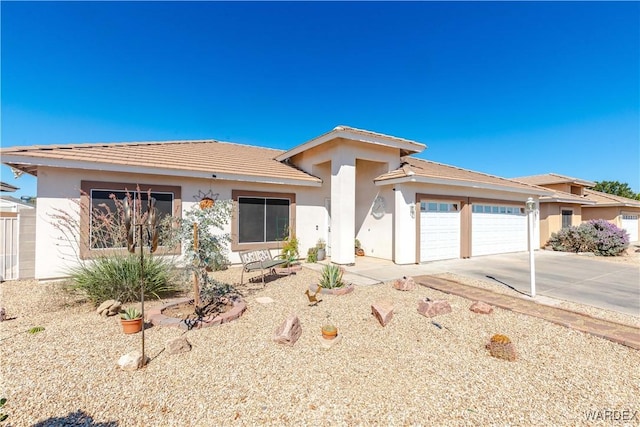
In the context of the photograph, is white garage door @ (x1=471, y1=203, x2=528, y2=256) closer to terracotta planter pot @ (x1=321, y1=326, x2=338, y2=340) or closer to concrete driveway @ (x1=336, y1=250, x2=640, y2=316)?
concrete driveway @ (x1=336, y1=250, x2=640, y2=316)

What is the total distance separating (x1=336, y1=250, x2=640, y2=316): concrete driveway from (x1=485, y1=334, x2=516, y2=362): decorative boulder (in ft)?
13.4

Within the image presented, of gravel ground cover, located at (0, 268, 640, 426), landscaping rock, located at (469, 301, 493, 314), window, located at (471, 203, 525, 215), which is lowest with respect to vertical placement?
gravel ground cover, located at (0, 268, 640, 426)

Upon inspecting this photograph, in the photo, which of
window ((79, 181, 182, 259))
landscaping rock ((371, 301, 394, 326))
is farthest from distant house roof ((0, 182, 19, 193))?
landscaping rock ((371, 301, 394, 326))

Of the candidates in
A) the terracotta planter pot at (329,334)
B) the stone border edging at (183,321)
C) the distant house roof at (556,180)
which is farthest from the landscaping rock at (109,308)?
the distant house roof at (556,180)

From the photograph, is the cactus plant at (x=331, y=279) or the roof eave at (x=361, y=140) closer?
the cactus plant at (x=331, y=279)

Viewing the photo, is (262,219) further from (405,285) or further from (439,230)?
(439,230)

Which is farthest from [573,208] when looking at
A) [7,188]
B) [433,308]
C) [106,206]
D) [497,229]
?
[7,188]

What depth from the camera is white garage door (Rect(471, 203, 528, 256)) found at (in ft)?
42.9

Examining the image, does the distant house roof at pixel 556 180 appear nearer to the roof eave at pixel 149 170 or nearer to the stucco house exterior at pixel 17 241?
the roof eave at pixel 149 170

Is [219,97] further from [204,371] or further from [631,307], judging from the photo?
[631,307]

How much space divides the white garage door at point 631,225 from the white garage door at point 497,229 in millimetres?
15131

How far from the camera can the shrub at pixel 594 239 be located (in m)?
14.5

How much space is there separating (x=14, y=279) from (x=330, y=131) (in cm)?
1108

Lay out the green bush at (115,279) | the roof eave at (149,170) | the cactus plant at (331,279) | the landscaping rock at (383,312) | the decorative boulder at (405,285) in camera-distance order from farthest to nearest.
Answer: the roof eave at (149,170)
the decorative boulder at (405,285)
the cactus plant at (331,279)
the green bush at (115,279)
the landscaping rock at (383,312)
